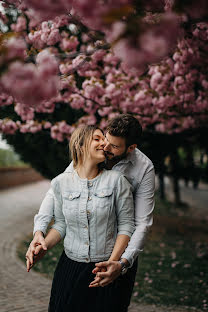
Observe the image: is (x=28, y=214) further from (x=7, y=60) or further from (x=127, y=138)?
(x=7, y=60)

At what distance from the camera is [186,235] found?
9.43 m

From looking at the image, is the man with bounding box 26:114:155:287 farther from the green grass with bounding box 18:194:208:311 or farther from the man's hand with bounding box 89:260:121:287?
the green grass with bounding box 18:194:208:311

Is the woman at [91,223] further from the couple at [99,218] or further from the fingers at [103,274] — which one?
the fingers at [103,274]

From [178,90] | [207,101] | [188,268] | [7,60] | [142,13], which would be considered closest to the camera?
[7,60]

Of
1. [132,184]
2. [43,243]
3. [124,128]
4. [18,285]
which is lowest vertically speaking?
[18,285]

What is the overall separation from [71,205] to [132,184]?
45cm

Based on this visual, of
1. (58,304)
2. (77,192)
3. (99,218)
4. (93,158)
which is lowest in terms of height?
(58,304)

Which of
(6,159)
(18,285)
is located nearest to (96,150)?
(18,285)

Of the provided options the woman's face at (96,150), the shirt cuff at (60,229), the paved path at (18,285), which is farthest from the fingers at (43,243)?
the paved path at (18,285)

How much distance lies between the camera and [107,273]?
2.17 m

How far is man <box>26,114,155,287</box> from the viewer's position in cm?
229

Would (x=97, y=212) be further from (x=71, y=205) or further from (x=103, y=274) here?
(x=103, y=274)

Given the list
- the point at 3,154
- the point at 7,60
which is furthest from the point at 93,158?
the point at 3,154

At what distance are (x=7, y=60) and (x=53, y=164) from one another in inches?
296
